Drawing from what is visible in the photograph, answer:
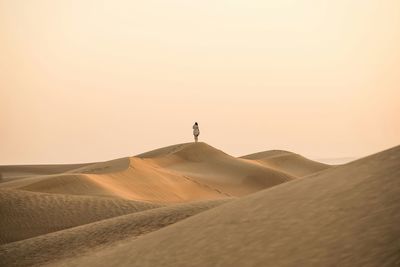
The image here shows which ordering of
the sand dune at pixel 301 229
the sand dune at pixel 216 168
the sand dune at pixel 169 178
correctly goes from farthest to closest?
the sand dune at pixel 216 168 → the sand dune at pixel 169 178 → the sand dune at pixel 301 229

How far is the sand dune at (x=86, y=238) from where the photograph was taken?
520cm

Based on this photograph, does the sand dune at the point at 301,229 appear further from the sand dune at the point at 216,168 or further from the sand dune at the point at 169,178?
the sand dune at the point at 216,168

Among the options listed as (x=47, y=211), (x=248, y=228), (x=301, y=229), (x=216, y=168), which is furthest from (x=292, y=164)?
(x=301, y=229)

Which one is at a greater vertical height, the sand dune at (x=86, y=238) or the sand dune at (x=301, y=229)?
the sand dune at (x=301, y=229)

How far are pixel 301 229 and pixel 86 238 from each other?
3.07 m

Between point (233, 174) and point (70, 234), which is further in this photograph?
point (233, 174)

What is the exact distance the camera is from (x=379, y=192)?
121 inches

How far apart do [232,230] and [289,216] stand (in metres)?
0.41

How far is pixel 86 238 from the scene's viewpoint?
550cm

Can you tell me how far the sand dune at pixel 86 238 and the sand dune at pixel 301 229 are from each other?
0.78m

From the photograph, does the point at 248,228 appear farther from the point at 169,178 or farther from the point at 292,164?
the point at 292,164

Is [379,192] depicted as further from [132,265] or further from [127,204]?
[127,204]

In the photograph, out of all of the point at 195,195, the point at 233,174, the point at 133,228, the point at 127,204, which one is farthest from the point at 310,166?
the point at 133,228

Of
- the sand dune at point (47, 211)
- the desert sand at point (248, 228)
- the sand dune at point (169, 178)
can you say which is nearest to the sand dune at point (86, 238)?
the desert sand at point (248, 228)
